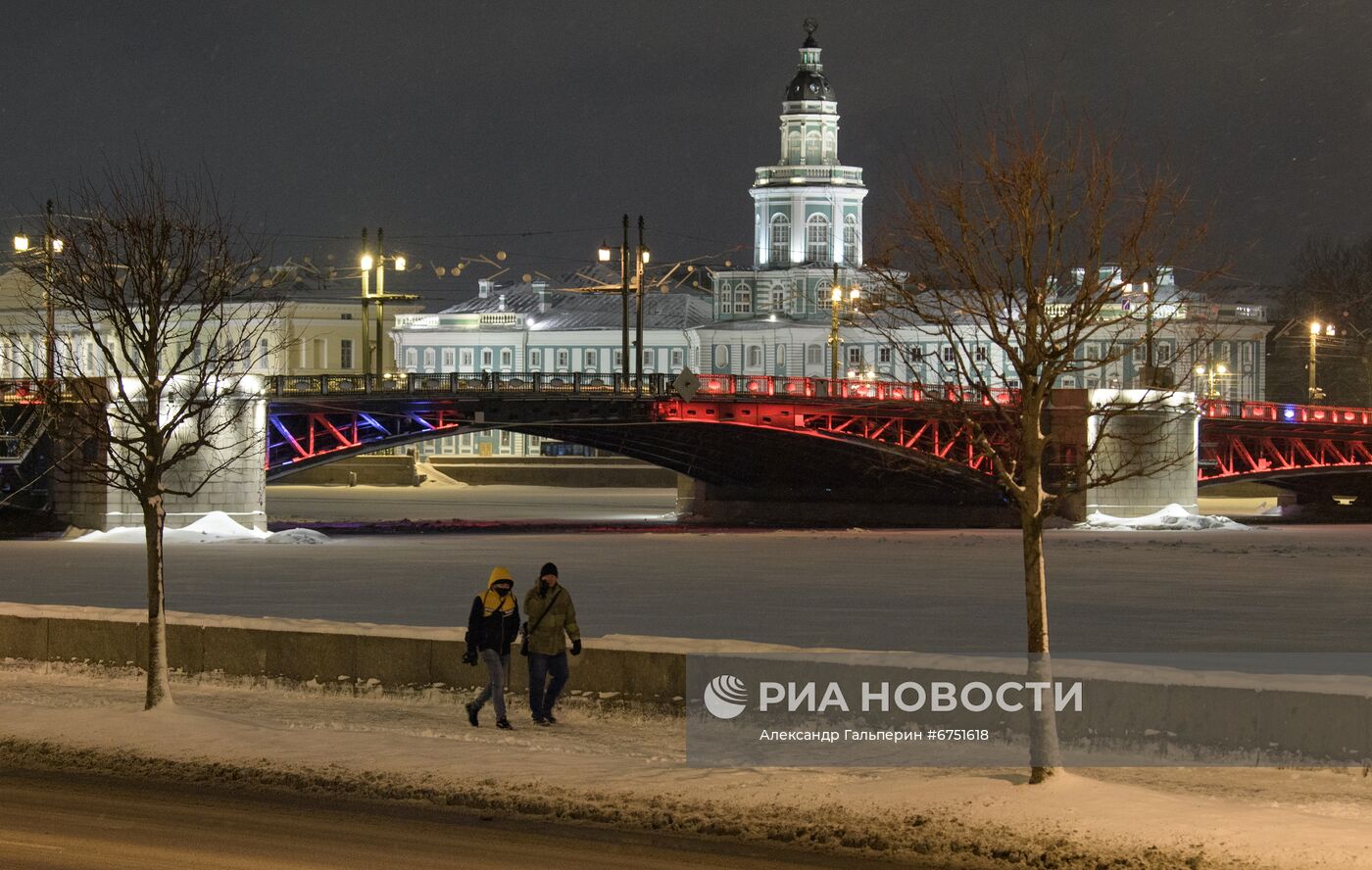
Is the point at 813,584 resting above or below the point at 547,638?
below

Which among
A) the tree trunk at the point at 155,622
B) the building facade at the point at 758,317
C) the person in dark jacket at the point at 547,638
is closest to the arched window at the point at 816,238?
the building facade at the point at 758,317

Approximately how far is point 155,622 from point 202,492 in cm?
3868

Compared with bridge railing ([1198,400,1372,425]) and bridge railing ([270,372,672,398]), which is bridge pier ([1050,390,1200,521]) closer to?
bridge railing ([1198,400,1372,425])

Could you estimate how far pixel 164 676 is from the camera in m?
20.2

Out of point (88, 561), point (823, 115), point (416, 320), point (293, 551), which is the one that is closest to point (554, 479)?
point (416, 320)

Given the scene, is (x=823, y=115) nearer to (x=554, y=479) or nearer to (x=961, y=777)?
(x=554, y=479)

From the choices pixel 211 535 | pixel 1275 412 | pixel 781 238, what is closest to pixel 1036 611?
pixel 211 535

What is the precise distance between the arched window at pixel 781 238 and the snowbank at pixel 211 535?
7347 cm

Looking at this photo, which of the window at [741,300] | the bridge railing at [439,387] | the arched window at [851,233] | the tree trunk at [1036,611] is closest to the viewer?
the tree trunk at [1036,611]

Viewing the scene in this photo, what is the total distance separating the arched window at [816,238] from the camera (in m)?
130

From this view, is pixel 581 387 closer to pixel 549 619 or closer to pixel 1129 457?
pixel 1129 457

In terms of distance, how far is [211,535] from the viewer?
57875 millimetres

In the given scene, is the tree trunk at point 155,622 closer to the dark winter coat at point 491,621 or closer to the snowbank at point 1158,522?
the dark winter coat at point 491,621

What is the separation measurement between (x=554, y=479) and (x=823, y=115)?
32.4 metres
